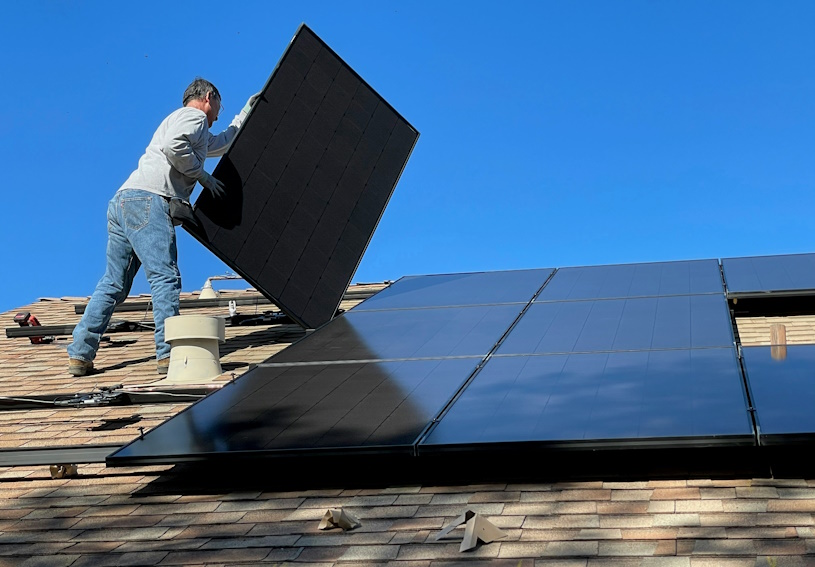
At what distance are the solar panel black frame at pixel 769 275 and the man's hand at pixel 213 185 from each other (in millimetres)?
3916

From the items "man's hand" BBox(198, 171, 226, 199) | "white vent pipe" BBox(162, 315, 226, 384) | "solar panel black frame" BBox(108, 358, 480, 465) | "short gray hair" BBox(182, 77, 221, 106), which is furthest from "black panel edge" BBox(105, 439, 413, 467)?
"short gray hair" BBox(182, 77, 221, 106)

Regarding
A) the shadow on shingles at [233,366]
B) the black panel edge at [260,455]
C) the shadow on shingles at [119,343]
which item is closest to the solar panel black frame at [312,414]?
the black panel edge at [260,455]

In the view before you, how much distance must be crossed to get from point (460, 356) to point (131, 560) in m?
2.67

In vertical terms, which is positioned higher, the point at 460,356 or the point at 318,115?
the point at 318,115

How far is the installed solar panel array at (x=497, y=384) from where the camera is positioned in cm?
495

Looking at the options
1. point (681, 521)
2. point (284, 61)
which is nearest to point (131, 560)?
point (681, 521)

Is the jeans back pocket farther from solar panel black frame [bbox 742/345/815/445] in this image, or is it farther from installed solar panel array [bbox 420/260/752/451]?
solar panel black frame [bbox 742/345/815/445]

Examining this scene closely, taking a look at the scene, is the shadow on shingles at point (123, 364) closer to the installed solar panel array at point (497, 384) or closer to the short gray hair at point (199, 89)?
the installed solar panel array at point (497, 384)

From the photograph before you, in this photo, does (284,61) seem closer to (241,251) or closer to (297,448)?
(241,251)

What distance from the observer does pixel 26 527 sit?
5.13m

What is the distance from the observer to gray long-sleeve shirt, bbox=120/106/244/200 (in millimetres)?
8320

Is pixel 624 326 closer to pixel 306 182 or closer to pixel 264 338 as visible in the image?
pixel 306 182

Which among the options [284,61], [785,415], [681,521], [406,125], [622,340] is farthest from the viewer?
[406,125]

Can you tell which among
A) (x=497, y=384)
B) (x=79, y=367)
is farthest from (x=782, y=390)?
(x=79, y=367)
